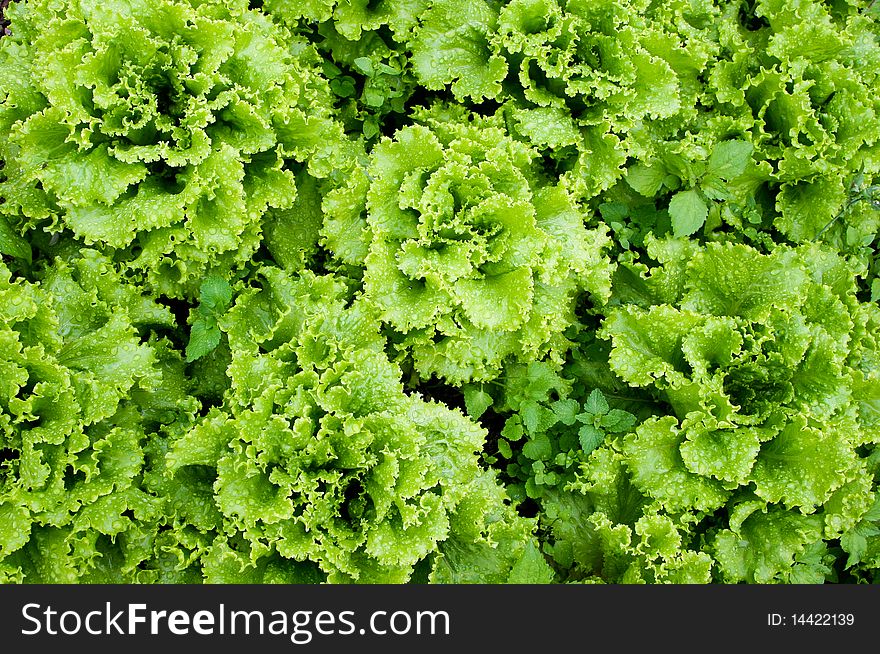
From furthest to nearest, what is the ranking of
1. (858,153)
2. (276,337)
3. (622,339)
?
(858,153) → (622,339) → (276,337)

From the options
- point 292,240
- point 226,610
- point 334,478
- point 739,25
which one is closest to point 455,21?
point 292,240

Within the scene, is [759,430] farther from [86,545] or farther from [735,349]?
[86,545]

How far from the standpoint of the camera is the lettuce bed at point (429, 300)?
150 inches

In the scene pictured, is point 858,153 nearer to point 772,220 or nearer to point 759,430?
point 772,220

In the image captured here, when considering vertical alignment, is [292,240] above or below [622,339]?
above

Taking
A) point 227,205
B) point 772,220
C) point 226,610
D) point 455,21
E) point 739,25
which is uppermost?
point 739,25

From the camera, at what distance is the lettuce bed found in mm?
3799

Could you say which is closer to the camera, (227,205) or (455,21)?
(227,205)

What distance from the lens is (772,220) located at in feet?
17.3

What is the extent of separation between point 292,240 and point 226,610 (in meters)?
2.14

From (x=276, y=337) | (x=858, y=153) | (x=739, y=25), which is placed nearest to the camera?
(x=276, y=337)

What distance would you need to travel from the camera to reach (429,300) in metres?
4.20

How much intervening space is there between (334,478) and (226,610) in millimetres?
880

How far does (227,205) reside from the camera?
4.24 metres
